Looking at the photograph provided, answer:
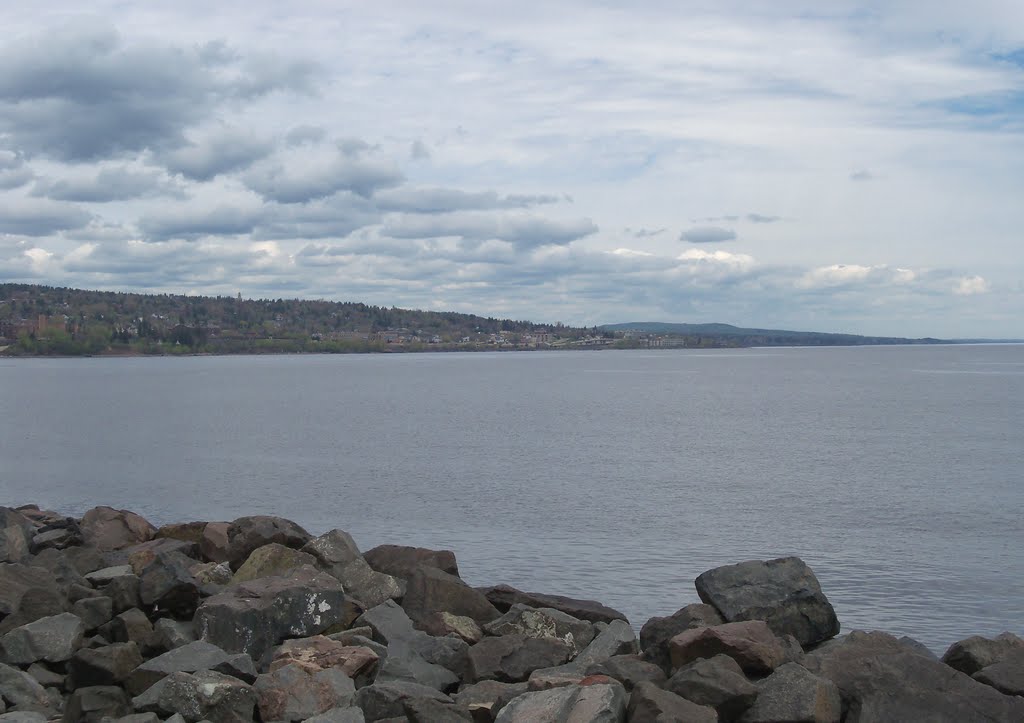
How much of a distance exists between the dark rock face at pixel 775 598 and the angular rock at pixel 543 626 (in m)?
1.76

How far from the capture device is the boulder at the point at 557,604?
15.8m

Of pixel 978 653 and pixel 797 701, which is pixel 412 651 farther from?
pixel 978 653

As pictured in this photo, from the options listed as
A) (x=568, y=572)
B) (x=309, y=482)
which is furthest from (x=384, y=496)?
Answer: (x=568, y=572)

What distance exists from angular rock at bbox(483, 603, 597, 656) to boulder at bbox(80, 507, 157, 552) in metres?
8.68

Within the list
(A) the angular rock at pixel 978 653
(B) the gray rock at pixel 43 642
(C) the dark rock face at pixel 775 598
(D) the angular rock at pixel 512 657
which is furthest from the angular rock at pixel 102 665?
(A) the angular rock at pixel 978 653

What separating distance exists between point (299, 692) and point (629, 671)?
358 cm

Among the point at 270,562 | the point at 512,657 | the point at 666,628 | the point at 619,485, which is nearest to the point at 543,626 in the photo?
the point at 512,657

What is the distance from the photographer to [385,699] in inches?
430

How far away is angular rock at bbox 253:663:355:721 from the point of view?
1124 cm

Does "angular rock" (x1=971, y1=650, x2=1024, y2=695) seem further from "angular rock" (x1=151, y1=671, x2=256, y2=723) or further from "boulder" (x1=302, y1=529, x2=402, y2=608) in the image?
"boulder" (x1=302, y1=529, x2=402, y2=608)

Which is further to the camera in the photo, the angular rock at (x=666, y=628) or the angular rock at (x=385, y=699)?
the angular rock at (x=666, y=628)

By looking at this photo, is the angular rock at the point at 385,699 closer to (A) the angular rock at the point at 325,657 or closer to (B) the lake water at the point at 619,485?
(A) the angular rock at the point at 325,657

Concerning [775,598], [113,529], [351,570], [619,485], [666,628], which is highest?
[775,598]

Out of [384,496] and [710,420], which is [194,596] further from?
[710,420]
